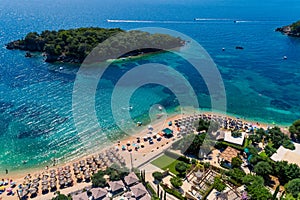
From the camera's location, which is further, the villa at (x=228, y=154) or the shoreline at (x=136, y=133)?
the shoreline at (x=136, y=133)

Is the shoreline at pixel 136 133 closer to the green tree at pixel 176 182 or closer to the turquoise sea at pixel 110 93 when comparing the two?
the turquoise sea at pixel 110 93

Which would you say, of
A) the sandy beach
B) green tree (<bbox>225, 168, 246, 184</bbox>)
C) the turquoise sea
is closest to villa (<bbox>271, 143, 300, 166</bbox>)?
green tree (<bbox>225, 168, 246, 184</bbox>)

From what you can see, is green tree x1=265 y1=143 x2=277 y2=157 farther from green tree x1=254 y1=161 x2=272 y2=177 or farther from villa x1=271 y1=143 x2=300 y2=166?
green tree x1=254 y1=161 x2=272 y2=177

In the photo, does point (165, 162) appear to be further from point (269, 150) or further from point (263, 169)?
point (269, 150)

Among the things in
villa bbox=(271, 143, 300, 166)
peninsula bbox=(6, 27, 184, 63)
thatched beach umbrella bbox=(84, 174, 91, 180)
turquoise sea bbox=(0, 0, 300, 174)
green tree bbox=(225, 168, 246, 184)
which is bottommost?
thatched beach umbrella bbox=(84, 174, 91, 180)

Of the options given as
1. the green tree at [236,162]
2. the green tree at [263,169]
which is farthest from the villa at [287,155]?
the green tree at [236,162]

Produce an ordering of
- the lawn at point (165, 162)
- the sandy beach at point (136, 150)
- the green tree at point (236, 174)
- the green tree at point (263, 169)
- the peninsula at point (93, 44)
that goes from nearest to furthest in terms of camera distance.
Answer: the green tree at point (236, 174), the green tree at point (263, 169), the sandy beach at point (136, 150), the lawn at point (165, 162), the peninsula at point (93, 44)
